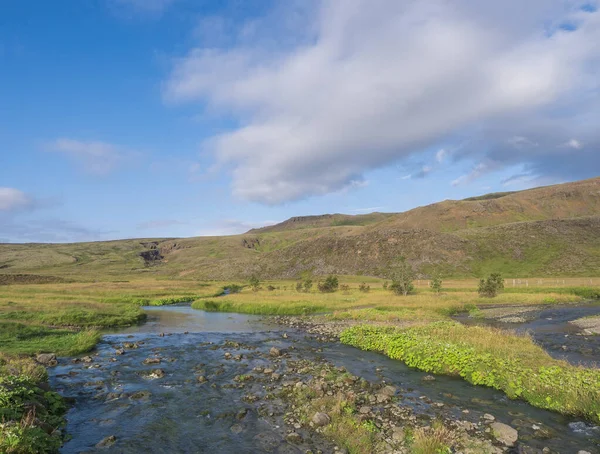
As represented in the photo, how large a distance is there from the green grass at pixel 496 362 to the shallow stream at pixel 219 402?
752mm

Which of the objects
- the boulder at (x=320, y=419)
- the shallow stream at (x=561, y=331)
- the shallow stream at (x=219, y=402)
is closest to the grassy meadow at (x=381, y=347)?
the boulder at (x=320, y=419)

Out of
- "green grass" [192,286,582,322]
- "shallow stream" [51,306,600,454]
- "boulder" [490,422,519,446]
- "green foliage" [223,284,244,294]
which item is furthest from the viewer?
"green foliage" [223,284,244,294]

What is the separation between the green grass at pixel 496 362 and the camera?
17.0m

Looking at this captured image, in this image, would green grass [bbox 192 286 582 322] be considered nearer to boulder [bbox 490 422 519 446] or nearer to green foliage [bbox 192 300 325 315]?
green foliage [bbox 192 300 325 315]

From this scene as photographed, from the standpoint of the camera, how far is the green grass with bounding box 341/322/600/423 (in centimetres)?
1702

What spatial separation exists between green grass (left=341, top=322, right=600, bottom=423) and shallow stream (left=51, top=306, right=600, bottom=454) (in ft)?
2.47

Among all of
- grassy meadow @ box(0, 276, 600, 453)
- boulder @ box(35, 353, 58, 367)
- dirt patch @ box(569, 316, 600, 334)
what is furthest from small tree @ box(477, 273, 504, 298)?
boulder @ box(35, 353, 58, 367)

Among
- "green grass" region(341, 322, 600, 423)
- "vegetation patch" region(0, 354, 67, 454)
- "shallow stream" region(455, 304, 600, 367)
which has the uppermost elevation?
"vegetation patch" region(0, 354, 67, 454)

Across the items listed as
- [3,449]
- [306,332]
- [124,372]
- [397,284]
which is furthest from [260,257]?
[3,449]

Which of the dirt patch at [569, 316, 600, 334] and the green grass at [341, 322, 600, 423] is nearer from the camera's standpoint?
the green grass at [341, 322, 600, 423]

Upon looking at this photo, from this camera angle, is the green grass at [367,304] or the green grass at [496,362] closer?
the green grass at [496,362]

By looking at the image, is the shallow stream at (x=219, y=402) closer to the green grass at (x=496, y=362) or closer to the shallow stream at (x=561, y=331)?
the green grass at (x=496, y=362)

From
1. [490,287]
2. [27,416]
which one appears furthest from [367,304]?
[27,416]

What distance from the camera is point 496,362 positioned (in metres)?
21.9
